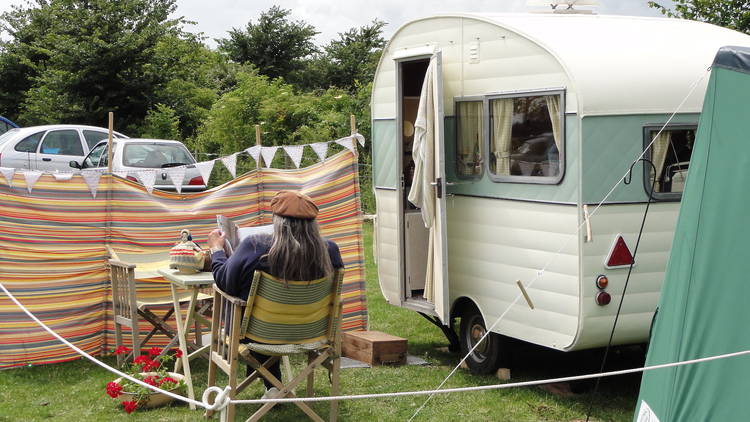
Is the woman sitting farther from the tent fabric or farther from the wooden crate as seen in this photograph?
the wooden crate

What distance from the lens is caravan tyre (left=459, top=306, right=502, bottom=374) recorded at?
6938mm

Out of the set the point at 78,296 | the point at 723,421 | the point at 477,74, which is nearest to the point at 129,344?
the point at 78,296

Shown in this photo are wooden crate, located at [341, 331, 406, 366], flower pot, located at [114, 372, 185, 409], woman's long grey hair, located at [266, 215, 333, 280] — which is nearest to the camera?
woman's long grey hair, located at [266, 215, 333, 280]

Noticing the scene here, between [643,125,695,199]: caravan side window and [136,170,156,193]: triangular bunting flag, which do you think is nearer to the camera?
[643,125,695,199]: caravan side window

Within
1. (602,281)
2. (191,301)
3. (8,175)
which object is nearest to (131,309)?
(191,301)

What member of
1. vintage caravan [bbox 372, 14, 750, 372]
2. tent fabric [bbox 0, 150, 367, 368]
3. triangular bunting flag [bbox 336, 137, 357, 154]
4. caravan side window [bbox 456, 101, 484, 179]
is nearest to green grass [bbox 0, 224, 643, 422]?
tent fabric [bbox 0, 150, 367, 368]

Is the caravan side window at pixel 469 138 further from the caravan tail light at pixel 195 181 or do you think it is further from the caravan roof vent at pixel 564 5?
the caravan tail light at pixel 195 181

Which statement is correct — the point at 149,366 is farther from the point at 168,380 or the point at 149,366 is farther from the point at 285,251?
the point at 285,251

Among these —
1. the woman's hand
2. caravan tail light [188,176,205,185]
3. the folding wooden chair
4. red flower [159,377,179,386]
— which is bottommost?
red flower [159,377,179,386]

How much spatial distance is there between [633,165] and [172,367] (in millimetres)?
3813

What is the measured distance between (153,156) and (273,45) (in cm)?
2025

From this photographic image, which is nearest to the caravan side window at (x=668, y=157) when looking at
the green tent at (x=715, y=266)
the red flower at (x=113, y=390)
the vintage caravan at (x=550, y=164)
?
the vintage caravan at (x=550, y=164)

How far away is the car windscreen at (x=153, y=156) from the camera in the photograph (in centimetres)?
1441

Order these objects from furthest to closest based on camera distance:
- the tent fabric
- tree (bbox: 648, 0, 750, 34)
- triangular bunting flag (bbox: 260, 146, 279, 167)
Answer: tree (bbox: 648, 0, 750, 34)
triangular bunting flag (bbox: 260, 146, 279, 167)
the tent fabric
